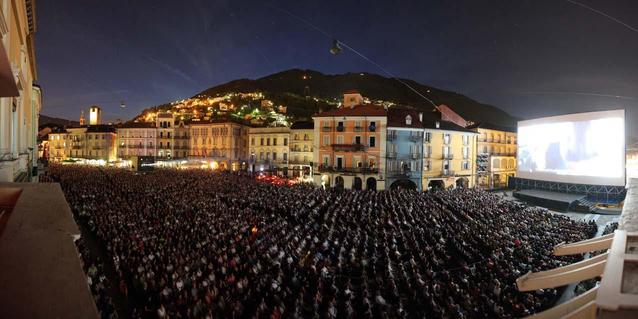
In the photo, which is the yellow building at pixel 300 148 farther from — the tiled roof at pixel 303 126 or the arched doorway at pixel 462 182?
the arched doorway at pixel 462 182

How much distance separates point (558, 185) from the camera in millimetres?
30719

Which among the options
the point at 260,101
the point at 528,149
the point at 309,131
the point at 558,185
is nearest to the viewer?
the point at 528,149

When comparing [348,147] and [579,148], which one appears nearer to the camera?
[579,148]

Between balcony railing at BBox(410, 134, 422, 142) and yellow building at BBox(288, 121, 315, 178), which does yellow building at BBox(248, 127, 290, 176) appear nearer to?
yellow building at BBox(288, 121, 315, 178)

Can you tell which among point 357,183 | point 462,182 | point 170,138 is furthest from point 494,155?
point 170,138

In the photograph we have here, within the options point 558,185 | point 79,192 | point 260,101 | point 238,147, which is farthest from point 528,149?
point 260,101

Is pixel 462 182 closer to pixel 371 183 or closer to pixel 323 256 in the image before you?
pixel 371 183

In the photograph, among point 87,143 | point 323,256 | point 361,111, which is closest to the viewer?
point 323,256

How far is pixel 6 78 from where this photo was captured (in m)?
3.41

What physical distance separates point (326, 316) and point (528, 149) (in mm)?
23374

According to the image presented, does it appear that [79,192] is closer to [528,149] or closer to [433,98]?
[528,149]

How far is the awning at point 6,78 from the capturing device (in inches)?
122

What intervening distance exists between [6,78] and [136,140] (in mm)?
69835

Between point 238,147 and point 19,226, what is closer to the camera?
point 19,226
